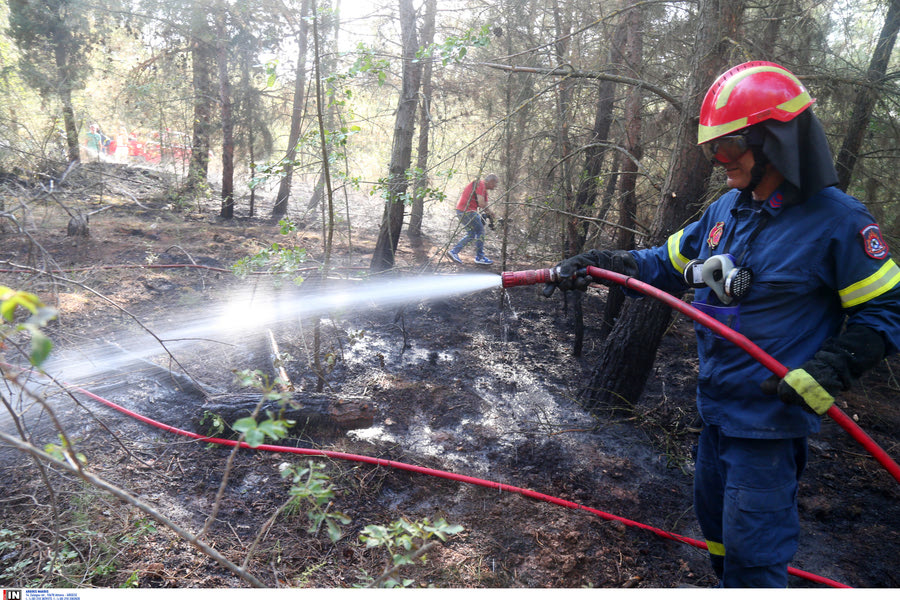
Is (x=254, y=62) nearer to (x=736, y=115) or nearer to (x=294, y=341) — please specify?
(x=294, y=341)

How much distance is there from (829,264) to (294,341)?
17.2 ft

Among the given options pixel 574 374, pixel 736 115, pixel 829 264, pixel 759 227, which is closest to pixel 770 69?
pixel 736 115

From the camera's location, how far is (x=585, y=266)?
2695 mm

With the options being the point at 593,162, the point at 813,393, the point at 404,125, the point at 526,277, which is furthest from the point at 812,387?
the point at 404,125

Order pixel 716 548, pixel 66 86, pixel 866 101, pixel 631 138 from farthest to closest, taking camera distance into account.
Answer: pixel 66 86 < pixel 631 138 < pixel 866 101 < pixel 716 548

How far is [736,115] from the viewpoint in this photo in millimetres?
2092

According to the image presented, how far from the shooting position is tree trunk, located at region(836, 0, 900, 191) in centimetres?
481

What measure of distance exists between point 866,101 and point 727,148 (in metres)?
4.03

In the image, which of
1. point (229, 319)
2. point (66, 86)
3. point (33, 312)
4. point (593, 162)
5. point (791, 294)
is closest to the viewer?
point (33, 312)

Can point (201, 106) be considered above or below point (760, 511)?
above

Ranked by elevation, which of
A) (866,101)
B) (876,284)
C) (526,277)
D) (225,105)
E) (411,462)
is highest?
(225,105)

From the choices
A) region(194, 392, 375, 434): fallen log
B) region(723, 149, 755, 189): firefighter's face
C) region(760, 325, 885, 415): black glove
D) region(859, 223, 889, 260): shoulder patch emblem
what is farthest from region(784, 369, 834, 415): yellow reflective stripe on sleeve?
region(194, 392, 375, 434): fallen log

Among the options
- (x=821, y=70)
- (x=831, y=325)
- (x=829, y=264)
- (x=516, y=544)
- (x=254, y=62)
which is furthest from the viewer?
(x=254, y=62)

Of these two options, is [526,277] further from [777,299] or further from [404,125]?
[404,125]
